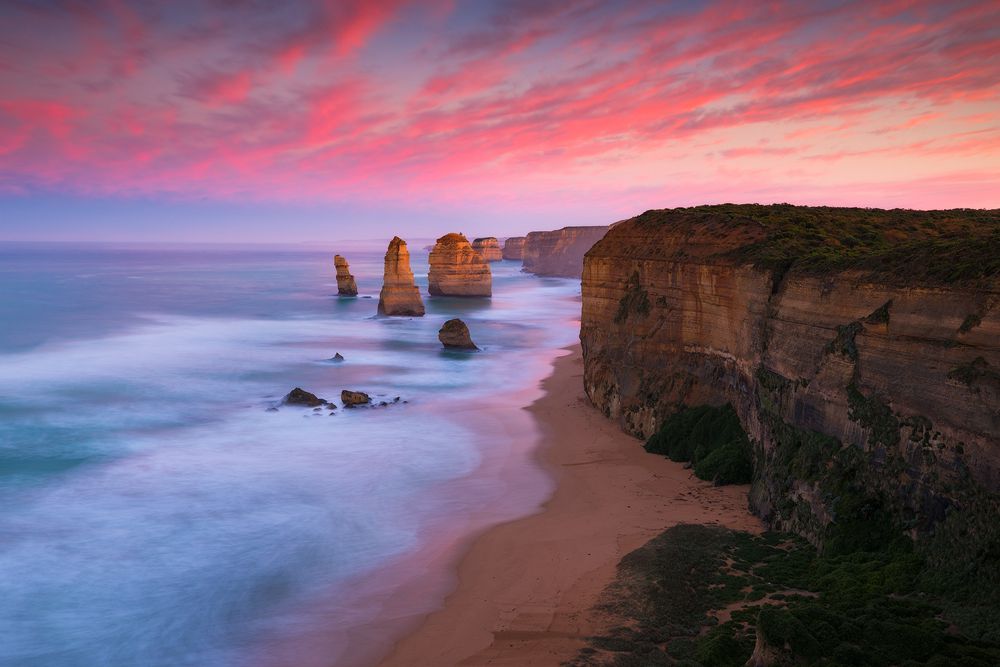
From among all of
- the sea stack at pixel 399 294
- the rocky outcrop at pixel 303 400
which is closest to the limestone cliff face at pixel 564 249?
the sea stack at pixel 399 294

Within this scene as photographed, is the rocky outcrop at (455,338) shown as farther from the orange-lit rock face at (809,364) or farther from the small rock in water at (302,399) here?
the orange-lit rock face at (809,364)

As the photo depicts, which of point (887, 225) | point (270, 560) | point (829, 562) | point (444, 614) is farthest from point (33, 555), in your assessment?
point (887, 225)

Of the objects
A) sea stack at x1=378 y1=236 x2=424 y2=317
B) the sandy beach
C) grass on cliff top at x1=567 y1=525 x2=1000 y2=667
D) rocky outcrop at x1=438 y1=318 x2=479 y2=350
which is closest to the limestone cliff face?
sea stack at x1=378 y1=236 x2=424 y2=317

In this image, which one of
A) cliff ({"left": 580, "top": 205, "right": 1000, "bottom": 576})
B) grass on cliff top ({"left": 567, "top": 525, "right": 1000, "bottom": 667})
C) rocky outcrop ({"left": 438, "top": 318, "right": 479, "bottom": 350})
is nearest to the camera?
grass on cliff top ({"left": 567, "top": 525, "right": 1000, "bottom": 667})

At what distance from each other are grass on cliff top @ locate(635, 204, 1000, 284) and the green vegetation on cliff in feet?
17.6

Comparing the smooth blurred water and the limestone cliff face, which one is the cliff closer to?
the smooth blurred water

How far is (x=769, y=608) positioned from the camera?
11766 mm

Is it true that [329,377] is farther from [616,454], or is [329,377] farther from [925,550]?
[925,550]

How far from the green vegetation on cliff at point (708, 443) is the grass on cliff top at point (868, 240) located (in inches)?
211

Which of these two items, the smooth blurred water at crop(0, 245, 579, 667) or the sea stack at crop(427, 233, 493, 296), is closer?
the smooth blurred water at crop(0, 245, 579, 667)

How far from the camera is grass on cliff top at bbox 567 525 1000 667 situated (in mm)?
10859

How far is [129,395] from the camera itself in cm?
4034

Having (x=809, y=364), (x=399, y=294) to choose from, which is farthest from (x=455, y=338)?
(x=809, y=364)

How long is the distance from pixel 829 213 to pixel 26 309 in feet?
292
